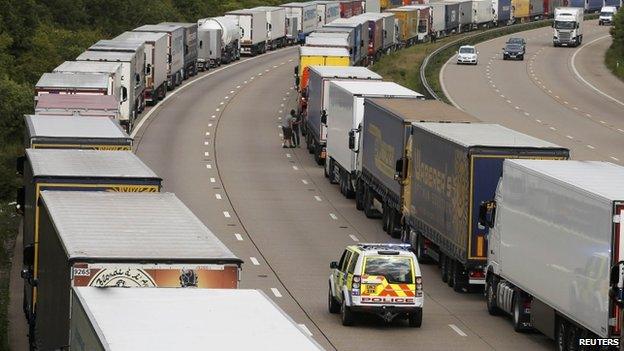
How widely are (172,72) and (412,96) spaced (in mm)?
40613

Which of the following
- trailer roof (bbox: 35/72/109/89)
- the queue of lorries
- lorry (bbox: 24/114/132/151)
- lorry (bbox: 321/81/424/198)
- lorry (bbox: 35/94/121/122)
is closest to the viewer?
the queue of lorries

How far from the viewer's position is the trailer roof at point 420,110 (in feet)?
134

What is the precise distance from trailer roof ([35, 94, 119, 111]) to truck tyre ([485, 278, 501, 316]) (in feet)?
72.5

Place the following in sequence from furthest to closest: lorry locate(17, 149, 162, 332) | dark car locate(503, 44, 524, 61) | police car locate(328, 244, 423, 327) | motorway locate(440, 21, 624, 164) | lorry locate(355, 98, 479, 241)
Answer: dark car locate(503, 44, 524, 61) < motorway locate(440, 21, 624, 164) < lorry locate(355, 98, 479, 241) < police car locate(328, 244, 423, 327) < lorry locate(17, 149, 162, 332)

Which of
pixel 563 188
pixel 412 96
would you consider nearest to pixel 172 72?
pixel 412 96

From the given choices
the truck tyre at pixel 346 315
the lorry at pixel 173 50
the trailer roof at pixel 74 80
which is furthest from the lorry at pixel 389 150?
the lorry at pixel 173 50

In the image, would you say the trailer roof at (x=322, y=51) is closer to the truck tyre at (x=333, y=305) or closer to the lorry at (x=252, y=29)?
the lorry at (x=252, y=29)

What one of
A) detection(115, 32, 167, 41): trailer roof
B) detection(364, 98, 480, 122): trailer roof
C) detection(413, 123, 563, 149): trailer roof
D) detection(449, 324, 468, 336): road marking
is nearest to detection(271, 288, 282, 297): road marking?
detection(449, 324, 468, 336): road marking

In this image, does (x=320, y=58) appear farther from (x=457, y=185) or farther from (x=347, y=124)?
(x=457, y=185)

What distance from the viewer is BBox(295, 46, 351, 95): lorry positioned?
7381cm

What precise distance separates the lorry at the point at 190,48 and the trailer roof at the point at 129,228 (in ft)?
229

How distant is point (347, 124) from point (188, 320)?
36.7 m

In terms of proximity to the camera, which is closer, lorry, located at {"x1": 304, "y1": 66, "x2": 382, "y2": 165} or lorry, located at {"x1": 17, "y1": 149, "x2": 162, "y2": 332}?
lorry, located at {"x1": 17, "y1": 149, "x2": 162, "y2": 332}

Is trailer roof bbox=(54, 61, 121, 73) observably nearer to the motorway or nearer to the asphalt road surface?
the asphalt road surface
